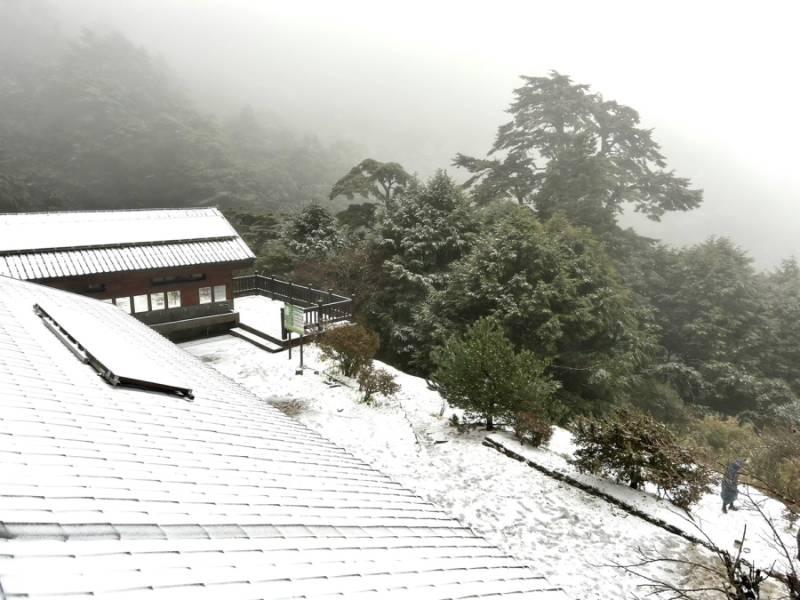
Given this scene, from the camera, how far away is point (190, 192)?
61156 mm

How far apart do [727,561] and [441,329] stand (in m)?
17.7

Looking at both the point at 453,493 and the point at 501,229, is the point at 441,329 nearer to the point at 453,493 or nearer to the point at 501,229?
the point at 501,229

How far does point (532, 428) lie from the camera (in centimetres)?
1466

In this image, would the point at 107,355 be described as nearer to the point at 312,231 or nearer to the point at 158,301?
the point at 158,301

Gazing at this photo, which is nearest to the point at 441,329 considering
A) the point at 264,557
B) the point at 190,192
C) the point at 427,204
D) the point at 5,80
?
the point at 427,204

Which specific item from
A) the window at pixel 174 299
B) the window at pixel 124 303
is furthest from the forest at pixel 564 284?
the window at pixel 124 303

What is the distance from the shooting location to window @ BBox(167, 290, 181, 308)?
2033 centimetres

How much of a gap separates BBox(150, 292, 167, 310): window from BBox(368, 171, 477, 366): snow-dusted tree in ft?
37.1

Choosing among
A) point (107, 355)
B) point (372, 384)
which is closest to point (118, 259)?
point (372, 384)

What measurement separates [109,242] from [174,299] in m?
3.41

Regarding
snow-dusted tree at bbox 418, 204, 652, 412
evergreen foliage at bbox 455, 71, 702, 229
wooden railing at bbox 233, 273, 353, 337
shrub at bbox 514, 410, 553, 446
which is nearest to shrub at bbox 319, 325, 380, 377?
wooden railing at bbox 233, 273, 353, 337

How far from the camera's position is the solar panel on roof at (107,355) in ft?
23.8

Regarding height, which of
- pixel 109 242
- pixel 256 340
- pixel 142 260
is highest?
pixel 109 242

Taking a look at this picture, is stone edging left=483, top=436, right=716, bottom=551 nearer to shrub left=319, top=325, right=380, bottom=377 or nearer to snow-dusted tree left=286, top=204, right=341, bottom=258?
shrub left=319, top=325, right=380, bottom=377
